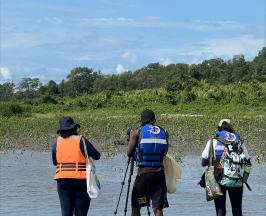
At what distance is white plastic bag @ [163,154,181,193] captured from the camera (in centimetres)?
884

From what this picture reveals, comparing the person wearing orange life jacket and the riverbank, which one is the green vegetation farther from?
the person wearing orange life jacket

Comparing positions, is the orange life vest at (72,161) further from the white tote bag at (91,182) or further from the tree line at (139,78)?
the tree line at (139,78)

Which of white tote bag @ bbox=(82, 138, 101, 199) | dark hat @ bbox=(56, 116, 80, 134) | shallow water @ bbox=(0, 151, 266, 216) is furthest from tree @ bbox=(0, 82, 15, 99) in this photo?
white tote bag @ bbox=(82, 138, 101, 199)

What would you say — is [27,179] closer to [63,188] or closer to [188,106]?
[63,188]

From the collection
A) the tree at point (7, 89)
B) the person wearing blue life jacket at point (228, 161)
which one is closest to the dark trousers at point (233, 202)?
the person wearing blue life jacket at point (228, 161)

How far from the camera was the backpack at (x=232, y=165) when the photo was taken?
340 inches

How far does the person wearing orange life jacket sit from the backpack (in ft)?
5.15

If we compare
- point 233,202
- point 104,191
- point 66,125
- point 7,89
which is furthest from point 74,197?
point 7,89

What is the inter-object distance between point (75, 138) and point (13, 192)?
714cm

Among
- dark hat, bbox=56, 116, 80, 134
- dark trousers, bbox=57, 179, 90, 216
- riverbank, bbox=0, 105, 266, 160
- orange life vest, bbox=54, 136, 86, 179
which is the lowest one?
riverbank, bbox=0, 105, 266, 160

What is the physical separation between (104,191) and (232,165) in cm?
661

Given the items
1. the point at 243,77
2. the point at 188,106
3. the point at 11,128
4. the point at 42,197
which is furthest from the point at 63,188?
the point at 243,77

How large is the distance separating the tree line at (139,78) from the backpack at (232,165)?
182ft

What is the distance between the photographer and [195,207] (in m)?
12.6
